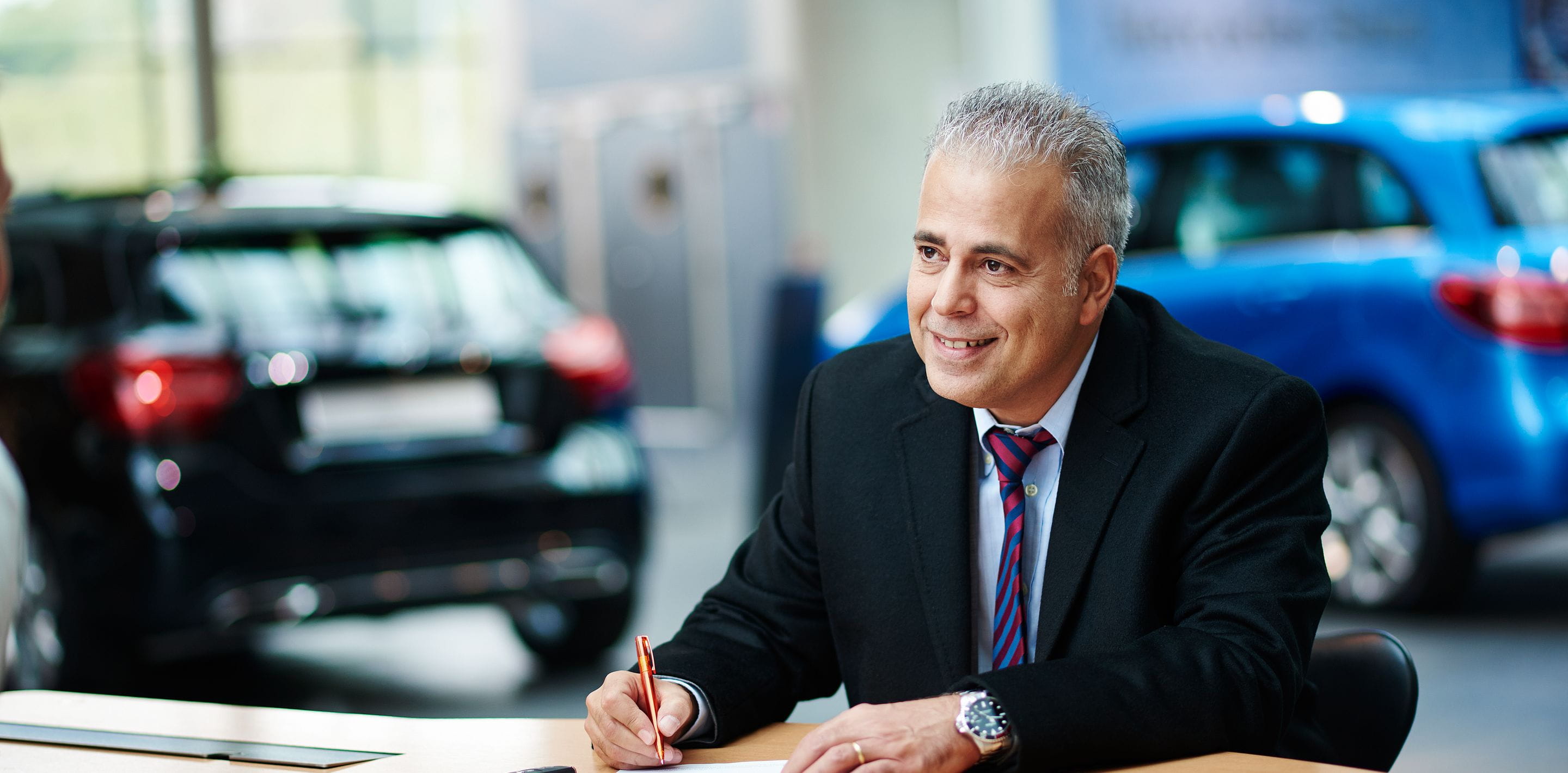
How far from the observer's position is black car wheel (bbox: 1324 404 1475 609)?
215 inches

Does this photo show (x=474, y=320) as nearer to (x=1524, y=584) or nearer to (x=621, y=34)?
(x=1524, y=584)

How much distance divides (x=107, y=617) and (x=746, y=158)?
7.42 m

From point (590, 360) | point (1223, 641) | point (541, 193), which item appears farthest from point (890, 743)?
point (541, 193)

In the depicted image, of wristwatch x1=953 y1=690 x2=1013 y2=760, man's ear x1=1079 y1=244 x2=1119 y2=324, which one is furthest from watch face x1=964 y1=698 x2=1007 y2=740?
man's ear x1=1079 y1=244 x2=1119 y2=324

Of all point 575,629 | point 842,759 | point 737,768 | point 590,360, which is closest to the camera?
point 842,759

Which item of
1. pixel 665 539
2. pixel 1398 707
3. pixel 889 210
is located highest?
pixel 1398 707

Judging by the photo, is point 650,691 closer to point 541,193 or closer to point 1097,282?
point 1097,282

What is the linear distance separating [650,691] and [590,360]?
10.8 ft

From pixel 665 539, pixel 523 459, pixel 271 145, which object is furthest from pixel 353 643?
pixel 271 145

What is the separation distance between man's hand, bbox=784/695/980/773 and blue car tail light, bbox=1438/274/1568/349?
157 inches

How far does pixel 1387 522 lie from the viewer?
18.4ft

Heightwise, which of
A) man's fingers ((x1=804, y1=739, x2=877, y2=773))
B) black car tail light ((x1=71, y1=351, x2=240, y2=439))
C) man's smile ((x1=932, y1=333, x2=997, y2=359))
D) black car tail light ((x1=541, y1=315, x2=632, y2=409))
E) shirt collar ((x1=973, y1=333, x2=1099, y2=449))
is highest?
man's smile ((x1=932, y1=333, x2=997, y2=359))

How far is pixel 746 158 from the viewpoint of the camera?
37.0 feet

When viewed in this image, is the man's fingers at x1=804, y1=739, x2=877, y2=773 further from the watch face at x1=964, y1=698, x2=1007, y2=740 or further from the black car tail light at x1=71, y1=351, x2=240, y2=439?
the black car tail light at x1=71, y1=351, x2=240, y2=439
